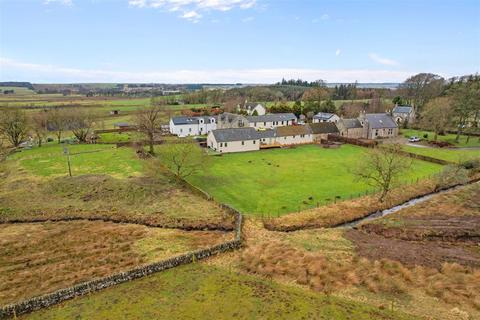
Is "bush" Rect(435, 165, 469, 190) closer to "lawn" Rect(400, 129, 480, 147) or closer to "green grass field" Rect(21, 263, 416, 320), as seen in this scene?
"lawn" Rect(400, 129, 480, 147)

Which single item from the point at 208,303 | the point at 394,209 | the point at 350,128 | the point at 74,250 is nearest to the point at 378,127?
the point at 350,128

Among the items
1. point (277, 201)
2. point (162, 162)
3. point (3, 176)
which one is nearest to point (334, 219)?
point (277, 201)

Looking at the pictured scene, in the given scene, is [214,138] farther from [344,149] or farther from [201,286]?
[201,286]

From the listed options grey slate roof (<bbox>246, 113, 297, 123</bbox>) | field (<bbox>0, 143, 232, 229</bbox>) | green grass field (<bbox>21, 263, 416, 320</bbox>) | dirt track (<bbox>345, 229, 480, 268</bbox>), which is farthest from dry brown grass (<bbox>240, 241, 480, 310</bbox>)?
grey slate roof (<bbox>246, 113, 297, 123</bbox>)

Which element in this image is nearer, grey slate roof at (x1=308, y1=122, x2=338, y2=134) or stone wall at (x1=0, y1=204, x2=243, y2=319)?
stone wall at (x1=0, y1=204, x2=243, y2=319)

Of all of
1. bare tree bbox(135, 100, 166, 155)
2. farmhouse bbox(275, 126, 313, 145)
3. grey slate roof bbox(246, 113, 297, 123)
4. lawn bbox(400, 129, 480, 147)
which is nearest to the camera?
bare tree bbox(135, 100, 166, 155)

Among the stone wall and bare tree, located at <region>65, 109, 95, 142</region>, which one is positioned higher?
bare tree, located at <region>65, 109, 95, 142</region>

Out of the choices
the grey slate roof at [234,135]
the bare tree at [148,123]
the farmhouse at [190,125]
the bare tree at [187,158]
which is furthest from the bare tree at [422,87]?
the bare tree at [187,158]
